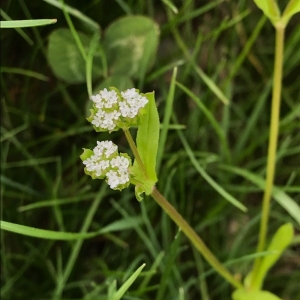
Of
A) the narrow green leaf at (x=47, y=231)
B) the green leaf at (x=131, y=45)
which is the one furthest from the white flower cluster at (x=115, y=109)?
the green leaf at (x=131, y=45)

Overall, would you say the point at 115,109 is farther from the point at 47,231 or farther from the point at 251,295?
the point at 251,295

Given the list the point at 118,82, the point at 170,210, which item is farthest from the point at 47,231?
the point at 118,82

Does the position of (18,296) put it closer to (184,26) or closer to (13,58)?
(13,58)

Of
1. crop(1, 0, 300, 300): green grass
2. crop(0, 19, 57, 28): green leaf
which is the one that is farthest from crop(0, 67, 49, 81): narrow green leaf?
crop(0, 19, 57, 28): green leaf

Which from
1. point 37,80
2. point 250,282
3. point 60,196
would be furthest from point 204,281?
point 37,80

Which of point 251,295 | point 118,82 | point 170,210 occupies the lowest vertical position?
point 251,295

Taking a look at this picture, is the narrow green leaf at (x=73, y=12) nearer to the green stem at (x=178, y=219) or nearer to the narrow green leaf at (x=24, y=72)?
the narrow green leaf at (x=24, y=72)
